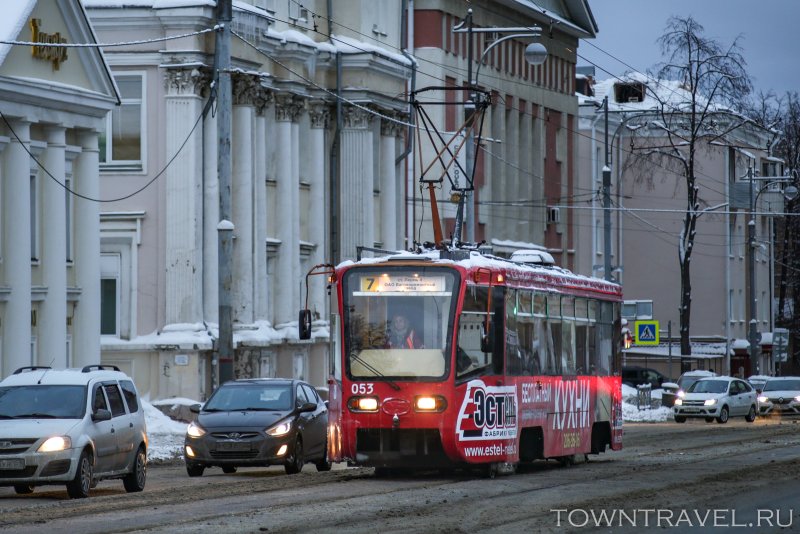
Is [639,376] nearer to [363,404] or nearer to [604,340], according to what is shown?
[604,340]

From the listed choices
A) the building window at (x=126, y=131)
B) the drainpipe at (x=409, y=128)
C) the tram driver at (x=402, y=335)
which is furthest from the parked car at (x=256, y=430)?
the drainpipe at (x=409, y=128)

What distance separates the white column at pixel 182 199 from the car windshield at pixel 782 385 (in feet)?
72.7

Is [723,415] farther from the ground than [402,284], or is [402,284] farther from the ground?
[402,284]

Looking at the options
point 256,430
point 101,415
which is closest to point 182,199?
point 256,430

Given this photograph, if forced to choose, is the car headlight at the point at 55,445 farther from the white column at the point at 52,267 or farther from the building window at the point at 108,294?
the building window at the point at 108,294

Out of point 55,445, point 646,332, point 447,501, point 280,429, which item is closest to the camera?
point 447,501

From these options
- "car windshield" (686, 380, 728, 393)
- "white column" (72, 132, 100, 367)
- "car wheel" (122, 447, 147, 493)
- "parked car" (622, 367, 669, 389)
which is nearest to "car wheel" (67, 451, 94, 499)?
"car wheel" (122, 447, 147, 493)

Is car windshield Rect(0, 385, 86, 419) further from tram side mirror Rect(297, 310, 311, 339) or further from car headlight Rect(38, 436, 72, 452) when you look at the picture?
tram side mirror Rect(297, 310, 311, 339)

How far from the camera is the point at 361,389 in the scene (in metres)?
25.3

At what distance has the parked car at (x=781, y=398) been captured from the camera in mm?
60156

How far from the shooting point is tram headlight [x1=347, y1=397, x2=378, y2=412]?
2516cm

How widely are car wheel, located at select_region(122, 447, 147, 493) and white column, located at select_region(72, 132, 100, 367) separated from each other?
16.2 meters

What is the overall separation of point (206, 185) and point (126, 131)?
230cm

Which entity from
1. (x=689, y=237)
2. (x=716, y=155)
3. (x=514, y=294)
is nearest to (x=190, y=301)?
(x=514, y=294)
